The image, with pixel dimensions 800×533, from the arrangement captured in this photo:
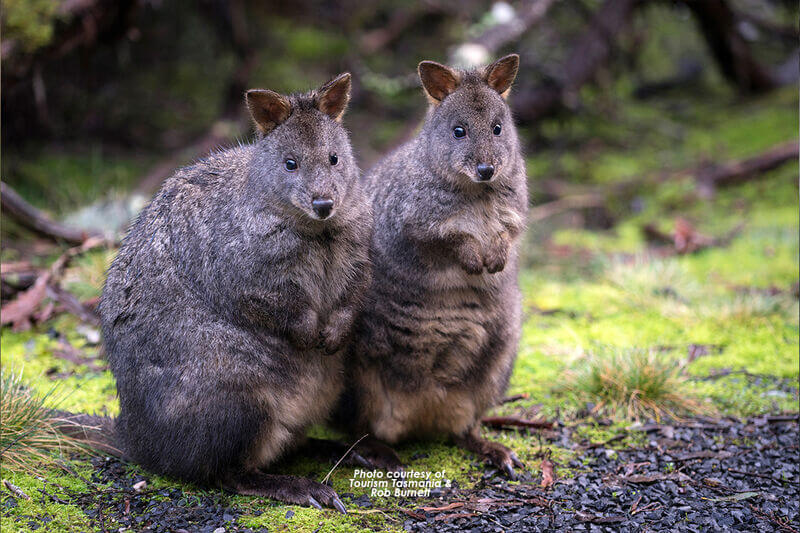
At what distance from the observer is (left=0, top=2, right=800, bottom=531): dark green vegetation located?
15.8 feet

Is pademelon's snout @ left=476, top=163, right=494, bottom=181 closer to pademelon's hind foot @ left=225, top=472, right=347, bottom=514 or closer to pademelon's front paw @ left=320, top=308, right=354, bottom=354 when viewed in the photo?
pademelon's front paw @ left=320, top=308, right=354, bottom=354

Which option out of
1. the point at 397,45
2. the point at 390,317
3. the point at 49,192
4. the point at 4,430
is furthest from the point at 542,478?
the point at 397,45

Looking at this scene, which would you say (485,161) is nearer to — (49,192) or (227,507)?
(227,507)

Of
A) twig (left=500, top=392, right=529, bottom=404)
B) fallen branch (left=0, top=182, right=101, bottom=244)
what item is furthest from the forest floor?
fallen branch (left=0, top=182, right=101, bottom=244)

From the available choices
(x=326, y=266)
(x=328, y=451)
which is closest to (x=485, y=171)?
(x=326, y=266)

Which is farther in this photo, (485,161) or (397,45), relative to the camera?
(397,45)

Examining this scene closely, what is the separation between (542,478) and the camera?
4.32 m

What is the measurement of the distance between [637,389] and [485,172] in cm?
200

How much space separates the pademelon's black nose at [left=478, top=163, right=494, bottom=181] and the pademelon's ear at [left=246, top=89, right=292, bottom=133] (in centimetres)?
105

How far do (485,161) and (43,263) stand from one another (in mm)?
5092

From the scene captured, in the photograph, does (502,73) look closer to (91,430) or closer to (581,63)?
(91,430)

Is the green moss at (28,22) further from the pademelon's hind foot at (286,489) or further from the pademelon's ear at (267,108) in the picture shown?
the pademelon's hind foot at (286,489)

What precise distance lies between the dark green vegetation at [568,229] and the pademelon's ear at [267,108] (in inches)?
51.9

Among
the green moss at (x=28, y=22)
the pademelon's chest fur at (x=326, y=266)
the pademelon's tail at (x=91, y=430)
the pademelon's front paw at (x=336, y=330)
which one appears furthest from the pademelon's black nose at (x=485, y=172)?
the green moss at (x=28, y=22)
